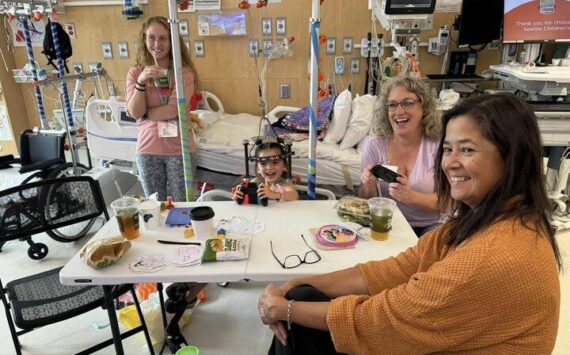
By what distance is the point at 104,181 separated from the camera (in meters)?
2.94

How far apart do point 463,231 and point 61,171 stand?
109 inches

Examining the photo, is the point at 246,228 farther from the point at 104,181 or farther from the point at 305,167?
the point at 104,181

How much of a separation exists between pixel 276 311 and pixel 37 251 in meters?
2.08

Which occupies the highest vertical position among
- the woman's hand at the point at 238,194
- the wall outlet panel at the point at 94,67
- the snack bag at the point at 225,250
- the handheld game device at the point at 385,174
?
the wall outlet panel at the point at 94,67

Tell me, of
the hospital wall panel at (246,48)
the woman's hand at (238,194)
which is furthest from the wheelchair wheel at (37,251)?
the hospital wall panel at (246,48)

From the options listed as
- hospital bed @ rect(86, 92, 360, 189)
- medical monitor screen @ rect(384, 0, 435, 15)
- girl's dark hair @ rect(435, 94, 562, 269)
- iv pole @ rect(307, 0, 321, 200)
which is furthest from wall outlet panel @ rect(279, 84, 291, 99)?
girl's dark hair @ rect(435, 94, 562, 269)

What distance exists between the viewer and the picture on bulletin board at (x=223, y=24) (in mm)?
3680

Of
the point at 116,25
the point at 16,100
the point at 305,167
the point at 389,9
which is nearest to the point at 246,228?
the point at 305,167

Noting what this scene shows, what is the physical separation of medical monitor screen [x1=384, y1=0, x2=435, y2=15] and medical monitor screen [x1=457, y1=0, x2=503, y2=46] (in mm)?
720

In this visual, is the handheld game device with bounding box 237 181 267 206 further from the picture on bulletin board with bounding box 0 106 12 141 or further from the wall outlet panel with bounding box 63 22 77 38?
the picture on bulletin board with bounding box 0 106 12 141

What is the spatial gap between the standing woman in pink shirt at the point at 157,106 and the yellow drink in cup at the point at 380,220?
1301 millimetres

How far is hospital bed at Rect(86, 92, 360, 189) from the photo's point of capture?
8.44ft

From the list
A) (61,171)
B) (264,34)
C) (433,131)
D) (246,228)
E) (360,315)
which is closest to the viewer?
(360,315)

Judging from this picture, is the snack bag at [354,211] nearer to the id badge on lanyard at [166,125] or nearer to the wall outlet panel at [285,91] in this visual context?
the id badge on lanyard at [166,125]
